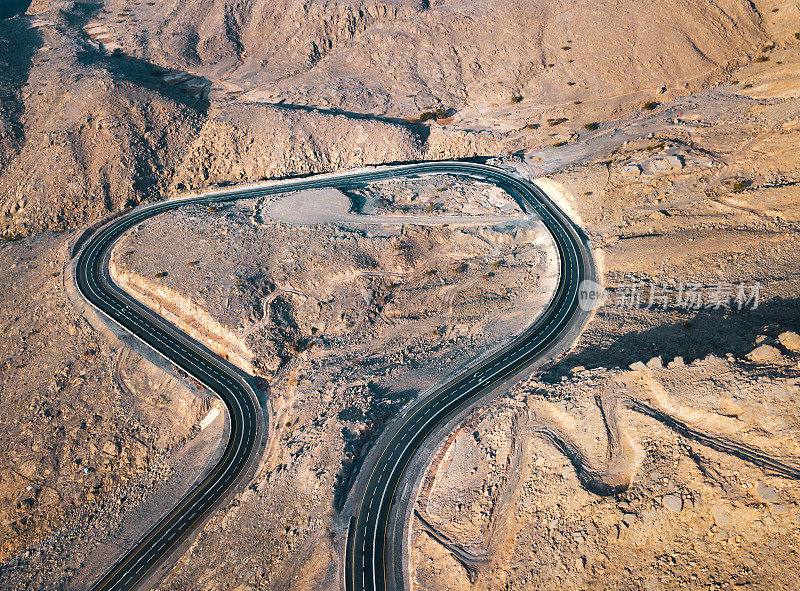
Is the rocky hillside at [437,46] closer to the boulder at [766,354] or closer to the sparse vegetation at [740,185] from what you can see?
the sparse vegetation at [740,185]

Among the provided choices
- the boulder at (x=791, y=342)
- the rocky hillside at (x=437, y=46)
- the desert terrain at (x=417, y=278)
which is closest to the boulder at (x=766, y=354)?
the desert terrain at (x=417, y=278)

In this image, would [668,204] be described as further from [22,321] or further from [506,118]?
[22,321]

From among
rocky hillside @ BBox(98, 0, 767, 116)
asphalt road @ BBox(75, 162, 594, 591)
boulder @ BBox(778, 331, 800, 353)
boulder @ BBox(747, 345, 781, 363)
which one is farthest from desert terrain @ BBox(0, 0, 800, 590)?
asphalt road @ BBox(75, 162, 594, 591)

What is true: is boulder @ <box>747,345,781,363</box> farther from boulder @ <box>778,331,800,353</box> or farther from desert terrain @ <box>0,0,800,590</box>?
boulder @ <box>778,331,800,353</box>

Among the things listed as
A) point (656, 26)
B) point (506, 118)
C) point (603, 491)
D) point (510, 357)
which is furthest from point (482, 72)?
point (603, 491)

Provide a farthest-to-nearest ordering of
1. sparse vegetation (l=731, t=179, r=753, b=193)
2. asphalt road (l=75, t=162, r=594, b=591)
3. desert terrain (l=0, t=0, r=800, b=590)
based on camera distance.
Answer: sparse vegetation (l=731, t=179, r=753, b=193), asphalt road (l=75, t=162, r=594, b=591), desert terrain (l=0, t=0, r=800, b=590)
